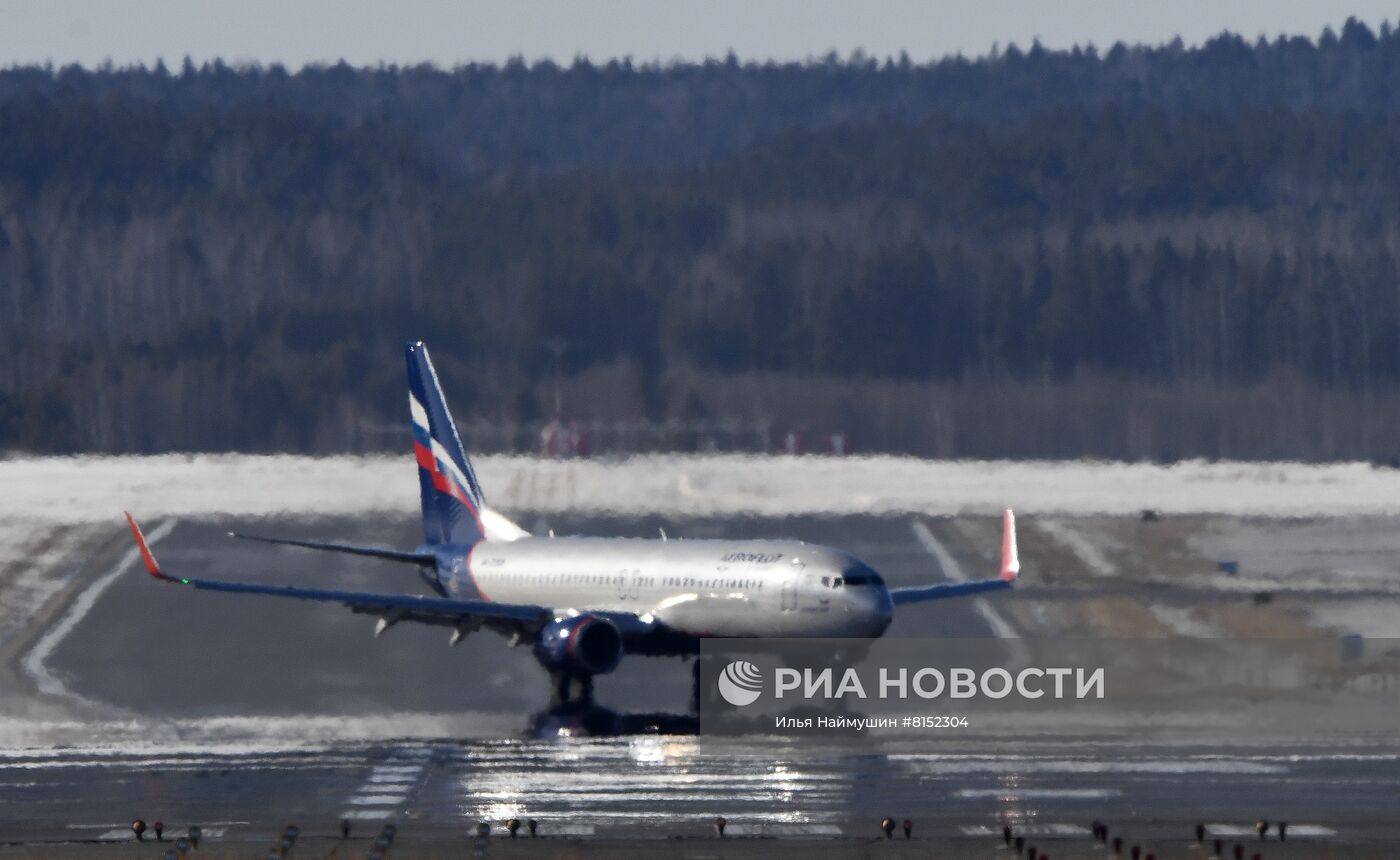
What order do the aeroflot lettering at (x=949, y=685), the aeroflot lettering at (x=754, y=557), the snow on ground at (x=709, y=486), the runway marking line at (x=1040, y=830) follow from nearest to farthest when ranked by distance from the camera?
1. the runway marking line at (x=1040, y=830)
2. the aeroflot lettering at (x=754, y=557)
3. the aeroflot lettering at (x=949, y=685)
4. the snow on ground at (x=709, y=486)

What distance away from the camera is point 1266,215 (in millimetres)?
137750

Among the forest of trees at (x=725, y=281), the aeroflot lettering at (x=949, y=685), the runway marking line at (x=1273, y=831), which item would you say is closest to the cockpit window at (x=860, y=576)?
the aeroflot lettering at (x=949, y=685)

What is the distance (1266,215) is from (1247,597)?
264 feet

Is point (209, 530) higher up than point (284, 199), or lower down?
lower down

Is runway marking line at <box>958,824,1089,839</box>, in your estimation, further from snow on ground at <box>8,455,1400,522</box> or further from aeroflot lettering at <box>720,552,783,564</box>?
snow on ground at <box>8,455,1400,522</box>

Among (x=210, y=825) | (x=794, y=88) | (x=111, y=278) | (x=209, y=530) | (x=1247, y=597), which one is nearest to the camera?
(x=210, y=825)

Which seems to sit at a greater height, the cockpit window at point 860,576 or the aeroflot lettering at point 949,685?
the cockpit window at point 860,576

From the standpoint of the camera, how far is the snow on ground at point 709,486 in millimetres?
83188

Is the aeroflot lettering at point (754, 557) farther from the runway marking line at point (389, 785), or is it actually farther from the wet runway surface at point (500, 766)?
the runway marking line at point (389, 785)

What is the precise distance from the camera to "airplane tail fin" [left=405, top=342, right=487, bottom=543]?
55375mm

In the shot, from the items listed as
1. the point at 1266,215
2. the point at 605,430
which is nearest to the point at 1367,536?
the point at 605,430

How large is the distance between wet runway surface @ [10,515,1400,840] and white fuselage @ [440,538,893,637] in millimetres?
1877

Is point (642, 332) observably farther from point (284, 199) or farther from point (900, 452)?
point (284, 199)

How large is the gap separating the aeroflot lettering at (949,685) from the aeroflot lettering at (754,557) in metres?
2.55
